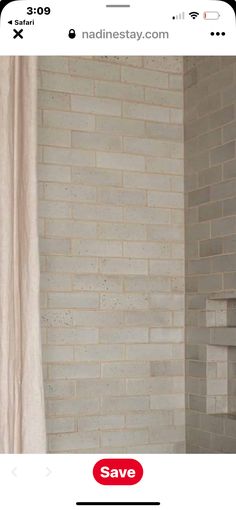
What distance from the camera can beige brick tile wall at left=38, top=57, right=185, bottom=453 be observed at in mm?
1940

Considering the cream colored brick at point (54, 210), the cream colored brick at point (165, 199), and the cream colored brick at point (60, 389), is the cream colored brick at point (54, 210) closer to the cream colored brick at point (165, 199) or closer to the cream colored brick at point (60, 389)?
the cream colored brick at point (165, 199)

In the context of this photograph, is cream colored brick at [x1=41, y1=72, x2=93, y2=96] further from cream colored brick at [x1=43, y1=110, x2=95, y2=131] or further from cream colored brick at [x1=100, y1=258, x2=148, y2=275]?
cream colored brick at [x1=100, y1=258, x2=148, y2=275]

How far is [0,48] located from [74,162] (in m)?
1.25

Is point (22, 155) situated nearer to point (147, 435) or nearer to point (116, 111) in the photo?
point (116, 111)

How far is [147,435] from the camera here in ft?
6.67

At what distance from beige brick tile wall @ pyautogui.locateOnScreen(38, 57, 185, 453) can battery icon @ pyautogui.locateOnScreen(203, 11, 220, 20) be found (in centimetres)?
122

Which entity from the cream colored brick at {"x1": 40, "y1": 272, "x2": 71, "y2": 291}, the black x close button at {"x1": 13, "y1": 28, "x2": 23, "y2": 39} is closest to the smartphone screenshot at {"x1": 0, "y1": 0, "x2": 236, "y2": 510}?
the cream colored brick at {"x1": 40, "y1": 272, "x2": 71, "y2": 291}

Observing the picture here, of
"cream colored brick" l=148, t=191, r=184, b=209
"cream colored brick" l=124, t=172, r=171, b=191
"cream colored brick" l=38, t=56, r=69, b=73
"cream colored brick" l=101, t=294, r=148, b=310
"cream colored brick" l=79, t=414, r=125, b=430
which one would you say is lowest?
"cream colored brick" l=79, t=414, r=125, b=430
